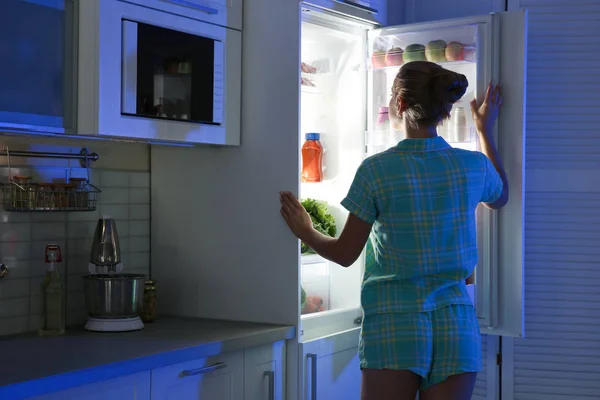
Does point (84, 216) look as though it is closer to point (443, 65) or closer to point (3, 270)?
point (3, 270)

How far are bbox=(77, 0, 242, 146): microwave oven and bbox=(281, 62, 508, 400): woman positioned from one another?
2.09ft

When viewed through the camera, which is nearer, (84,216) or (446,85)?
(446,85)

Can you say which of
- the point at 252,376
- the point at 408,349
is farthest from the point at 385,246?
the point at 252,376

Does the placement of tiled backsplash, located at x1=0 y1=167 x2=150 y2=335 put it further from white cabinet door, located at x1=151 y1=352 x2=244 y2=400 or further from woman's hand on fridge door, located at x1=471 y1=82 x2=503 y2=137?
woman's hand on fridge door, located at x1=471 y1=82 x2=503 y2=137

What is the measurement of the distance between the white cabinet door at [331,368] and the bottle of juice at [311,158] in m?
0.55

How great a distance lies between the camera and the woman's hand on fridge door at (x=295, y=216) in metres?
2.51

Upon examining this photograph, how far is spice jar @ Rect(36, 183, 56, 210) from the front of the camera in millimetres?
2424

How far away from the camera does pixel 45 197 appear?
2.44m

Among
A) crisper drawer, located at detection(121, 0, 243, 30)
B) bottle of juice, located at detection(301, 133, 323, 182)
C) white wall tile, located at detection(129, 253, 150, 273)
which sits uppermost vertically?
crisper drawer, located at detection(121, 0, 243, 30)

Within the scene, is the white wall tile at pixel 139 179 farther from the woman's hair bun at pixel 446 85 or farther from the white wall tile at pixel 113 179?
the woman's hair bun at pixel 446 85

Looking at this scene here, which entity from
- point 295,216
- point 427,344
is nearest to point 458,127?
point 295,216

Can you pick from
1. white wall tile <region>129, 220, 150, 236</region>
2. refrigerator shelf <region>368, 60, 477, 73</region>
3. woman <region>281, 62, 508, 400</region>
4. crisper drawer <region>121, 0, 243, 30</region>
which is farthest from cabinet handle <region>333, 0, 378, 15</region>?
white wall tile <region>129, 220, 150, 236</region>

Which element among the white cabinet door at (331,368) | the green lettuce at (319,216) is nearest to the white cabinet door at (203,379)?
the white cabinet door at (331,368)

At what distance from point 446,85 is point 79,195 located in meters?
1.14
